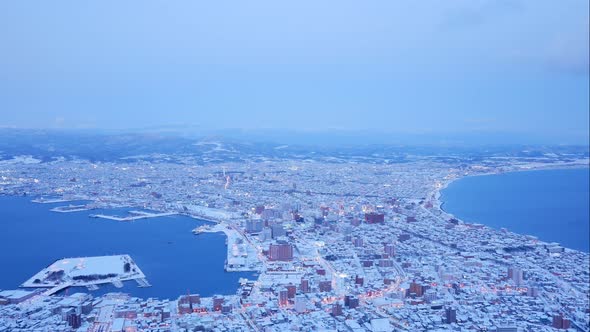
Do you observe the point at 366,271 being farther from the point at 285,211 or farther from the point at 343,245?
the point at 285,211

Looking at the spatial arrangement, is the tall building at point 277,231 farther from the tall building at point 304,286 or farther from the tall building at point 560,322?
the tall building at point 560,322

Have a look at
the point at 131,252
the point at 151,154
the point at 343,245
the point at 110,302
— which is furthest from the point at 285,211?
the point at 151,154

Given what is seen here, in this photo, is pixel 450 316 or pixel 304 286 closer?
pixel 450 316

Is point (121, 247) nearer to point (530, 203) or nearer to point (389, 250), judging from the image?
point (389, 250)

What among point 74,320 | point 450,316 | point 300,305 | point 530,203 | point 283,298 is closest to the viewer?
point 74,320

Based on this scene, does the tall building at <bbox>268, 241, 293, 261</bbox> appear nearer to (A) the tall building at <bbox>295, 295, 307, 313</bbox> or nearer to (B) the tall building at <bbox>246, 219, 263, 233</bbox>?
(B) the tall building at <bbox>246, 219, 263, 233</bbox>

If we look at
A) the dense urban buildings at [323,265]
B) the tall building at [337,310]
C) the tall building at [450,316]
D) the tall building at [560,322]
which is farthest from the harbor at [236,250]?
the tall building at [560,322]

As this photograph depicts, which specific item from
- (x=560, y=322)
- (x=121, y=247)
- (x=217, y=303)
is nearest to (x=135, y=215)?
(x=121, y=247)

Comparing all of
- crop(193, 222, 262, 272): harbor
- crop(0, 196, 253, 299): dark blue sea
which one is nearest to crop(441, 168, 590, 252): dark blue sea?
crop(193, 222, 262, 272): harbor
